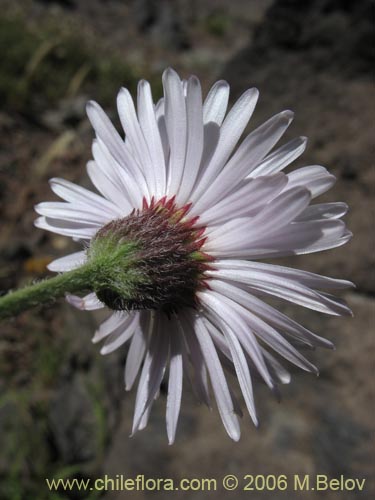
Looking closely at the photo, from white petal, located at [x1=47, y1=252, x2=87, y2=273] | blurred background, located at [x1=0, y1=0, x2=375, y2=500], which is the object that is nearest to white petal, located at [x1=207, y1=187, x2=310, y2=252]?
white petal, located at [x1=47, y1=252, x2=87, y2=273]

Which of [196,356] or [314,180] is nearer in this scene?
[314,180]

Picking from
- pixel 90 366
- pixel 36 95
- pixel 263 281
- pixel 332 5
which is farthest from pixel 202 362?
pixel 36 95

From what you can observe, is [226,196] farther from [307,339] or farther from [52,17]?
[52,17]

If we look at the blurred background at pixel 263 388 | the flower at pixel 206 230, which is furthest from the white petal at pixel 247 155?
the blurred background at pixel 263 388

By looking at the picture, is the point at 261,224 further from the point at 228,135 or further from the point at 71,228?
the point at 71,228

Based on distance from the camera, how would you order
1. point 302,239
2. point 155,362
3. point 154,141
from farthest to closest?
point 155,362 → point 154,141 → point 302,239

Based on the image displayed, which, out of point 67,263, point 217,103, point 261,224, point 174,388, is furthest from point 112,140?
point 174,388

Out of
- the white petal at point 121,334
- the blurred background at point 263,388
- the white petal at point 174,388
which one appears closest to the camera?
the white petal at point 174,388

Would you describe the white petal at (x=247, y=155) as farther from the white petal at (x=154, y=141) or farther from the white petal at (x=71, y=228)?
the white petal at (x=71, y=228)
